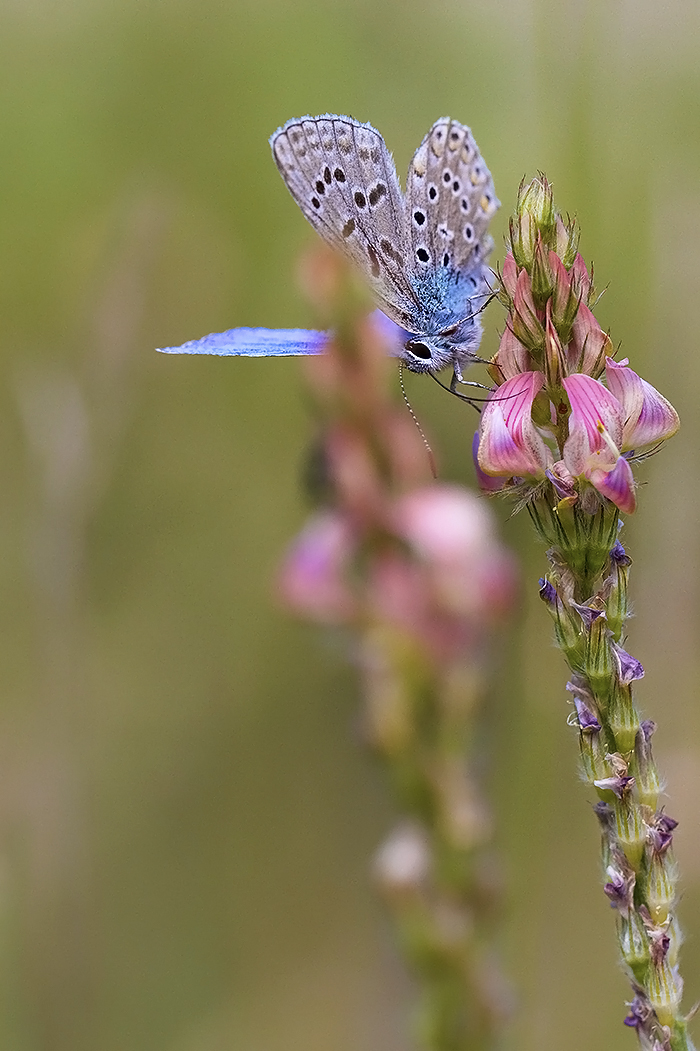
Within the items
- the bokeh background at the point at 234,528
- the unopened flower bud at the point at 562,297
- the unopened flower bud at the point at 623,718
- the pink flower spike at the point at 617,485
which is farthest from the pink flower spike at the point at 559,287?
the bokeh background at the point at 234,528

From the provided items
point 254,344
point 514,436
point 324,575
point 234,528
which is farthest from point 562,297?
point 234,528

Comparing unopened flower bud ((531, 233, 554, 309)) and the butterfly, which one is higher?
the butterfly

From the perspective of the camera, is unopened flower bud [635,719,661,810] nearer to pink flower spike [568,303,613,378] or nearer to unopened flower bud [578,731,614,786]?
unopened flower bud [578,731,614,786]

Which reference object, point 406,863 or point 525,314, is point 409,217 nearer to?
point 525,314

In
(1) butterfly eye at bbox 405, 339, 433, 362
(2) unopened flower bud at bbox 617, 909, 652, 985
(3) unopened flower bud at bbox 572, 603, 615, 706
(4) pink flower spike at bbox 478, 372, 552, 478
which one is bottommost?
(2) unopened flower bud at bbox 617, 909, 652, 985

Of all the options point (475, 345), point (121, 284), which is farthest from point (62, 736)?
point (475, 345)

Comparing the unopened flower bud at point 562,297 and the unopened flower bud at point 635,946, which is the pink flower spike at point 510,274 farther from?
the unopened flower bud at point 635,946

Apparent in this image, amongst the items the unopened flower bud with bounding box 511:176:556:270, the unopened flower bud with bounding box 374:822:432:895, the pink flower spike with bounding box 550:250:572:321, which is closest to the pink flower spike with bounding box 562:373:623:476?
the pink flower spike with bounding box 550:250:572:321

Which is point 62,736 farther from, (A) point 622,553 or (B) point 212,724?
(A) point 622,553
